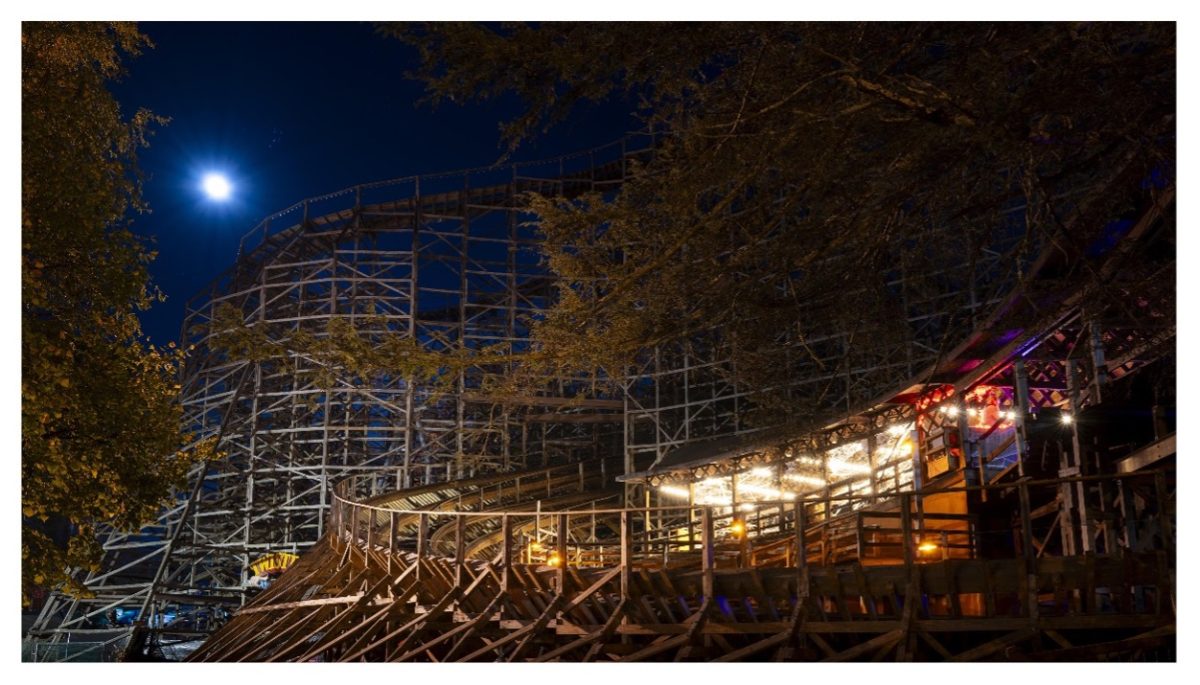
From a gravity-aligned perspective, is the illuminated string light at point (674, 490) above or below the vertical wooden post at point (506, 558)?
above

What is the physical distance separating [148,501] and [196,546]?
1375 centimetres

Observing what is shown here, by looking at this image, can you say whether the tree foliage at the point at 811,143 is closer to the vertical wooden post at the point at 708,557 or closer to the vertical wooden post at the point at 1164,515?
the vertical wooden post at the point at 708,557

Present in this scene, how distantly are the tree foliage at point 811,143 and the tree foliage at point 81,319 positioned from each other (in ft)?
12.9

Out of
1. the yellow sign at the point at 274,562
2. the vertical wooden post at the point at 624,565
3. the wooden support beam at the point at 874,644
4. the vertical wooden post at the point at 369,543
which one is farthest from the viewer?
the yellow sign at the point at 274,562

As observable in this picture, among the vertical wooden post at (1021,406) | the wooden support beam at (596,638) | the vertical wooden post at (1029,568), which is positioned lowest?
the wooden support beam at (596,638)

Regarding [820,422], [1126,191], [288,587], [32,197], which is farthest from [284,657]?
[1126,191]

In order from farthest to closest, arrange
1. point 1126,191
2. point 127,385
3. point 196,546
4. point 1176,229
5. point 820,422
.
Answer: point 196,546
point 820,422
point 127,385
point 1126,191
point 1176,229

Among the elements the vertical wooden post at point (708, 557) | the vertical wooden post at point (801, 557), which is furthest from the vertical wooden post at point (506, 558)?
the vertical wooden post at point (801, 557)

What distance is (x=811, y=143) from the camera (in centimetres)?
642

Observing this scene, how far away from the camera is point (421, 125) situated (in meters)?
10.6

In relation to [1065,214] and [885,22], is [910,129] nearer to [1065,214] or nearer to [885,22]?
[885,22]

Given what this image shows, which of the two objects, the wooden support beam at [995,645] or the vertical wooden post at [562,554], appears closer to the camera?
the wooden support beam at [995,645]

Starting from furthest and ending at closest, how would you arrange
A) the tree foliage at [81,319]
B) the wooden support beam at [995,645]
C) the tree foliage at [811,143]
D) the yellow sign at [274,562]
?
1. the yellow sign at [274,562]
2. the tree foliage at [81,319]
3. the wooden support beam at [995,645]
4. the tree foliage at [811,143]

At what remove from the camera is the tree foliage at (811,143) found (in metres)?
5.46
